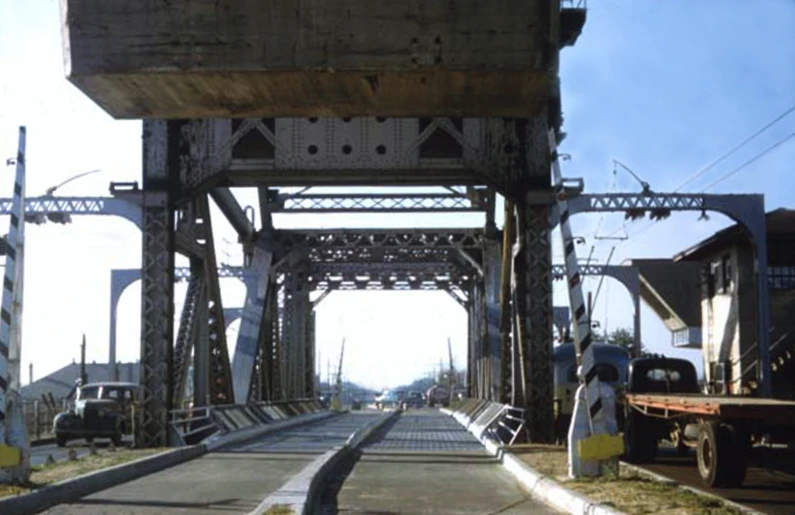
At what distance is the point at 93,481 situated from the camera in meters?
15.1

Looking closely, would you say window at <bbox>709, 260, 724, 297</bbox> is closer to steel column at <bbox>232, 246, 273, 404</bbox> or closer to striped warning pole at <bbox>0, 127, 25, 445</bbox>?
steel column at <bbox>232, 246, 273, 404</bbox>

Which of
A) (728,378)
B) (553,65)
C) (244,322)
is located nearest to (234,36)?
(553,65)

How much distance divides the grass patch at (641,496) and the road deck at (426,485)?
563 mm

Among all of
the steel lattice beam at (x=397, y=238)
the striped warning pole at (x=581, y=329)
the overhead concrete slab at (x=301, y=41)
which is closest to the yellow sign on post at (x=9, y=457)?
the overhead concrete slab at (x=301, y=41)

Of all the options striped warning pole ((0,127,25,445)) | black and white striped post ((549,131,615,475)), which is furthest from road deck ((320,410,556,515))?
striped warning pole ((0,127,25,445))

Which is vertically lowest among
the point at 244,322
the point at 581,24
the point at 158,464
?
the point at 158,464

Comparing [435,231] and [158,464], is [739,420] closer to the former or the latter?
[158,464]

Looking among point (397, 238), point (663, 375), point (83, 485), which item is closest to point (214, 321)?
point (663, 375)

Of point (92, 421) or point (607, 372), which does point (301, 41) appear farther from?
point (92, 421)

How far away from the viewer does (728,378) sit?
34.6 metres

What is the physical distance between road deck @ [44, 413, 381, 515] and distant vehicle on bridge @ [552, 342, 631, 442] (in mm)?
7547

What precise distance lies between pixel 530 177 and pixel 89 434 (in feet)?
43.4

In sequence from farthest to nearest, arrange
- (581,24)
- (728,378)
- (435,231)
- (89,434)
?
1. (435,231)
2. (728,378)
3. (89,434)
4. (581,24)

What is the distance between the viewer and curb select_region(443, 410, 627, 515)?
1186 centimetres
